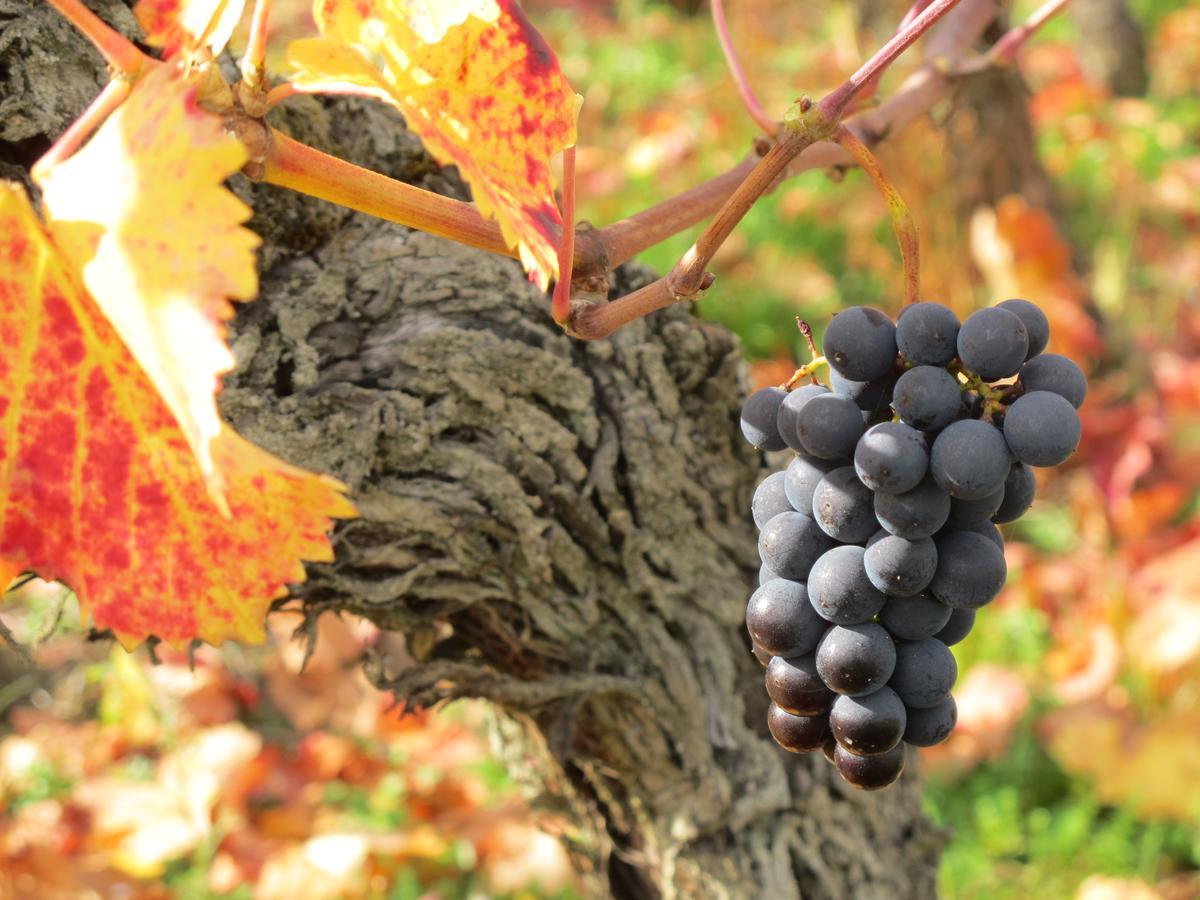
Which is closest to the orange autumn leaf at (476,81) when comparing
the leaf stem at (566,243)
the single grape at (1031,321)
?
the leaf stem at (566,243)

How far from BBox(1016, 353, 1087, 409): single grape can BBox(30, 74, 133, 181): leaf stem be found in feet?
1.62

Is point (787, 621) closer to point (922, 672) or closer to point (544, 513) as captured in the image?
point (922, 672)

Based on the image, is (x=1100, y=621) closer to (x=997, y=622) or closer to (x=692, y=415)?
(x=997, y=622)

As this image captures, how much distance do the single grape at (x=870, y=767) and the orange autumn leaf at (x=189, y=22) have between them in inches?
20.7

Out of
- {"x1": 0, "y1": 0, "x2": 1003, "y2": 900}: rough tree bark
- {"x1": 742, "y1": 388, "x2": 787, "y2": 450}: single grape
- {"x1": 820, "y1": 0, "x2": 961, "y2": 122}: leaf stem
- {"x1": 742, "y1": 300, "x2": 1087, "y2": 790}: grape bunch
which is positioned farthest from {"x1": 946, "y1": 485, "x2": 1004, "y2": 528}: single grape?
{"x1": 0, "y1": 0, "x2": 1003, "y2": 900}: rough tree bark

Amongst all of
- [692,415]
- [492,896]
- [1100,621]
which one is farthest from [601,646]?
[1100,621]

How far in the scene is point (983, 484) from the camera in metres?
0.57

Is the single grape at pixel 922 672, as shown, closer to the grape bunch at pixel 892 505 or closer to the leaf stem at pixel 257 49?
the grape bunch at pixel 892 505

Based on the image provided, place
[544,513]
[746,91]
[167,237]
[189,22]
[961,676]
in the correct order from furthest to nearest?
[961,676]
[544,513]
[746,91]
[189,22]
[167,237]

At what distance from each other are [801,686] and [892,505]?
0.13 meters

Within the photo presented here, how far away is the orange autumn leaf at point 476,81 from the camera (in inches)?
24.0

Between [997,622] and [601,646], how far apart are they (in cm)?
179

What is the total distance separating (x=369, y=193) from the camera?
0.66 metres

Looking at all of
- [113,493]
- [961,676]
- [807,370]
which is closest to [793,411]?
[807,370]
